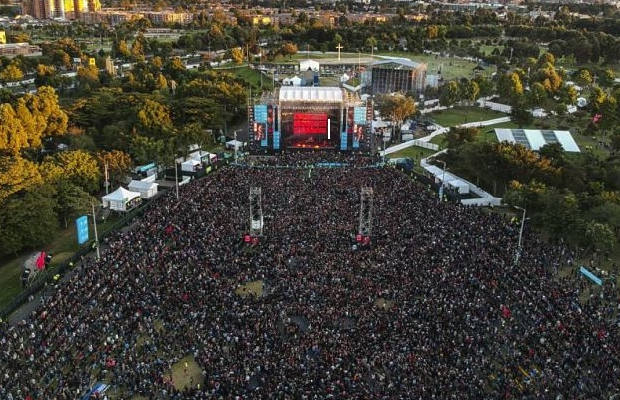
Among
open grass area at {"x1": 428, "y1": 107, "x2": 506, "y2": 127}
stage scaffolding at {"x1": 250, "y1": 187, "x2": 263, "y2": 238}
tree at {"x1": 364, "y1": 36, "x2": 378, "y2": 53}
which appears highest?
tree at {"x1": 364, "y1": 36, "x2": 378, "y2": 53}

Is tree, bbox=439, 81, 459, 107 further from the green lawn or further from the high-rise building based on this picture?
the high-rise building

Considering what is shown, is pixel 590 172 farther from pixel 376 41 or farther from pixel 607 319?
pixel 376 41

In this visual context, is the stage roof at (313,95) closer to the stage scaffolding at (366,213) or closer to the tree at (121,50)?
the stage scaffolding at (366,213)

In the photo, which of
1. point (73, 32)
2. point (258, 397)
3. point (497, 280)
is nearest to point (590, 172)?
point (497, 280)

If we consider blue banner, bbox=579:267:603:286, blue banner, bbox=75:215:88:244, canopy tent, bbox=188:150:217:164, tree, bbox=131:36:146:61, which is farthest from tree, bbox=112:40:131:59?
blue banner, bbox=579:267:603:286

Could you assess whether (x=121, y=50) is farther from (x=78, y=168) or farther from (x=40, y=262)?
(x=40, y=262)

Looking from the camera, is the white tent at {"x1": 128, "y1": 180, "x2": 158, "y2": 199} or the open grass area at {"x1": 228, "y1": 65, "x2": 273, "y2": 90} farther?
the open grass area at {"x1": 228, "y1": 65, "x2": 273, "y2": 90}
